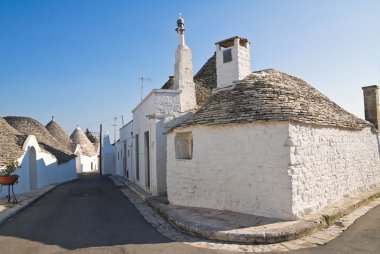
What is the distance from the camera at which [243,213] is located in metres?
8.20

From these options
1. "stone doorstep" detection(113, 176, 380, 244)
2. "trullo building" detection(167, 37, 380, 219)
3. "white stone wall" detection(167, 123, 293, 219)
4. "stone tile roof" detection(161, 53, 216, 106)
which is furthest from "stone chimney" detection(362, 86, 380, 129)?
"white stone wall" detection(167, 123, 293, 219)

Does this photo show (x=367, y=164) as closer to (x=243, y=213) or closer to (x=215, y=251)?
(x=243, y=213)

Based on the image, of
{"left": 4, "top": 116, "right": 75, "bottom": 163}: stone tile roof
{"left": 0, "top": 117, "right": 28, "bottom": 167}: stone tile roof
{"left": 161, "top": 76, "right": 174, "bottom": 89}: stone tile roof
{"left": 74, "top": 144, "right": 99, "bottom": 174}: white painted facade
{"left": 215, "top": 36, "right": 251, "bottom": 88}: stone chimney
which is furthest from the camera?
{"left": 74, "top": 144, "right": 99, "bottom": 174}: white painted facade

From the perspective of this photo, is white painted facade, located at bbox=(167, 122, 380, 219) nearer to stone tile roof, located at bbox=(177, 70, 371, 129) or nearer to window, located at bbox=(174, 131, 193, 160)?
window, located at bbox=(174, 131, 193, 160)

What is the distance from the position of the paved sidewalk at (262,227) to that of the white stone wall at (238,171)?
0.37 metres

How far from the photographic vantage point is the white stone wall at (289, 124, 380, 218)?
7.72 meters

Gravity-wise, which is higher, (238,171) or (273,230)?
(238,171)

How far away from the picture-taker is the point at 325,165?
8.91m

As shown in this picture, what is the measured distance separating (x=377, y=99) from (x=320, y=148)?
398 inches

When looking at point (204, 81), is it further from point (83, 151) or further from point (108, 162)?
point (83, 151)

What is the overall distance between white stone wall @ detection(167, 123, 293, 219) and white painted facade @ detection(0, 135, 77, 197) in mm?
9697

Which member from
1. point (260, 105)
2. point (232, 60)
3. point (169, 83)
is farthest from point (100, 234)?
point (169, 83)

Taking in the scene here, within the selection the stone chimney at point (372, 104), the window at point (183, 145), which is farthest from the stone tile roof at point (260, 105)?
the stone chimney at point (372, 104)

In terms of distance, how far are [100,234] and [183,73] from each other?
24.5 ft
